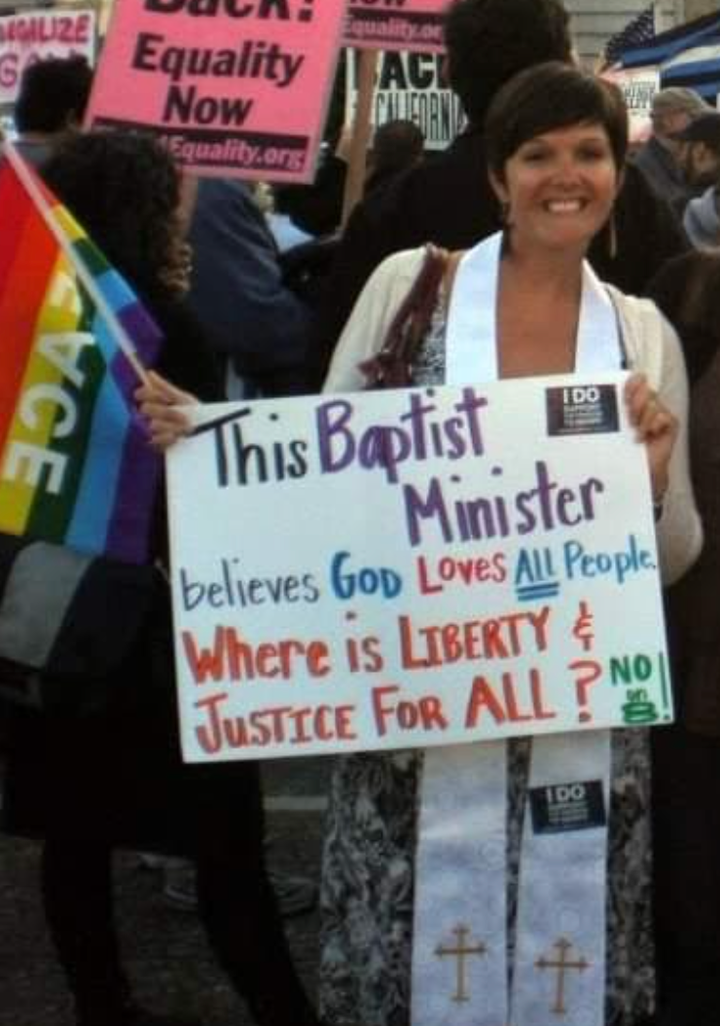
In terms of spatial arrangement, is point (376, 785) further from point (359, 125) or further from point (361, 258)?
point (359, 125)

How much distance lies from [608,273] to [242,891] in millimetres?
1176

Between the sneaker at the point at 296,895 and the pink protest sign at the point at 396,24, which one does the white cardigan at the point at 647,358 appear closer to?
the sneaker at the point at 296,895

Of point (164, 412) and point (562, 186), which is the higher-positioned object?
point (562, 186)

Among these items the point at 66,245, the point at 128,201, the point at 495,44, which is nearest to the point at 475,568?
the point at 66,245

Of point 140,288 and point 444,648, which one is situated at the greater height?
point 140,288

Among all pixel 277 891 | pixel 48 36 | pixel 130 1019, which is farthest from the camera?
pixel 48 36

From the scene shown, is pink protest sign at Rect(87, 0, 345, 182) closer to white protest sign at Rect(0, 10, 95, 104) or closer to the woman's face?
the woman's face

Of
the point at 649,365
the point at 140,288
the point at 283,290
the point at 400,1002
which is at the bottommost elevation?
the point at 400,1002

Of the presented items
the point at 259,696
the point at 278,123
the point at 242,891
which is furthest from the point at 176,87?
the point at 259,696

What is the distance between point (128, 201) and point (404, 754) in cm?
111

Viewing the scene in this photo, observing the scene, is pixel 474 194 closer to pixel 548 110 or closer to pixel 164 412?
pixel 548 110

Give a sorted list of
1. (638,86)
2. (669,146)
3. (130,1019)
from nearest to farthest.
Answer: (130,1019)
(669,146)
(638,86)

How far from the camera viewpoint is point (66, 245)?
4074 mm

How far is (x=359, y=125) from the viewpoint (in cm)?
716
